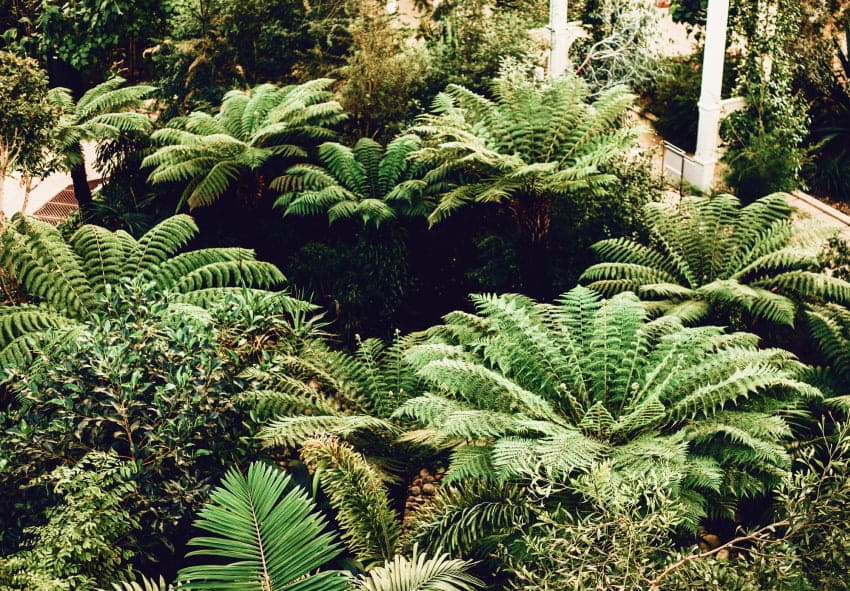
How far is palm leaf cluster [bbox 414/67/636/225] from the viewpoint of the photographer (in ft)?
19.7

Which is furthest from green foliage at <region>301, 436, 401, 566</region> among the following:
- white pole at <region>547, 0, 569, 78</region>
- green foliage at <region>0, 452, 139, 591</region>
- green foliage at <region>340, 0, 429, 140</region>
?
white pole at <region>547, 0, 569, 78</region>

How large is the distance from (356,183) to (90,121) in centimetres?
271

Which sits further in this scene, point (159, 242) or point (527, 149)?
point (527, 149)

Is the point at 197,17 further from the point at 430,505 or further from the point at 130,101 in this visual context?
the point at 430,505

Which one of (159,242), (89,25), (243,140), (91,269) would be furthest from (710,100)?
(89,25)

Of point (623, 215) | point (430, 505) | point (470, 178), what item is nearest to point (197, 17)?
point (470, 178)

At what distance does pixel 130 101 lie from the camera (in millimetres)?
8656

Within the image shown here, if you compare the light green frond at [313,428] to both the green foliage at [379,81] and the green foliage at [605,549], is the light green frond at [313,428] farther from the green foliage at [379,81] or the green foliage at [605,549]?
the green foliage at [379,81]

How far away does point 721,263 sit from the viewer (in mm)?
6121

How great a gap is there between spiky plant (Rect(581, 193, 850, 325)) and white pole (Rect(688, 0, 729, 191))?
1640 millimetres

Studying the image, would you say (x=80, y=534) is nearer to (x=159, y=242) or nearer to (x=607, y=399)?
(x=607, y=399)

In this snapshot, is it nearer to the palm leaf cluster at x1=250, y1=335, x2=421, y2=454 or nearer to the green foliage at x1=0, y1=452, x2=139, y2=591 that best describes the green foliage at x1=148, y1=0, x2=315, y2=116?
the palm leaf cluster at x1=250, y1=335, x2=421, y2=454

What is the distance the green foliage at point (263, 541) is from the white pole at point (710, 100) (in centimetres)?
588

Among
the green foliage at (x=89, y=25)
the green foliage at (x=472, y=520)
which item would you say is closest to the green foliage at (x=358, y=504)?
the green foliage at (x=472, y=520)
